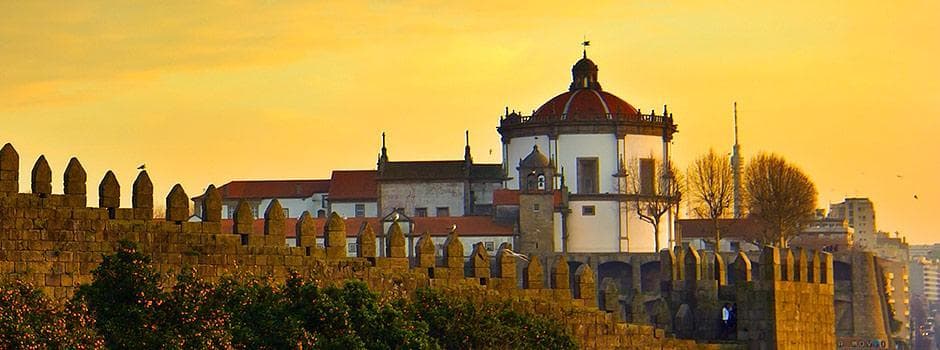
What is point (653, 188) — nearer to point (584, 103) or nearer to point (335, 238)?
point (584, 103)

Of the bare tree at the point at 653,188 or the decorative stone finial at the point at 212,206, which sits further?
the bare tree at the point at 653,188

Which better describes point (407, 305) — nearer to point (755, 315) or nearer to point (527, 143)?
point (755, 315)

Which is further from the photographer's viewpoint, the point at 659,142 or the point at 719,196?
the point at 659,142

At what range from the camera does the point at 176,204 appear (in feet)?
142

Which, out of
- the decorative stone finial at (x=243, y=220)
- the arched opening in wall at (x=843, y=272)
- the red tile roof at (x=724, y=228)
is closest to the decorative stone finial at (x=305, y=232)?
the decorative stone finial at (x=243, y=220)

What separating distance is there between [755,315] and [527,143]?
97969 millimetres

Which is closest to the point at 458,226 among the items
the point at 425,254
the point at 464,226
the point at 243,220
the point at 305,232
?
the point at 464,226

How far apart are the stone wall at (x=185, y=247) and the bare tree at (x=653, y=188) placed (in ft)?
340

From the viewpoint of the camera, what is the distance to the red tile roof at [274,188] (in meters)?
162

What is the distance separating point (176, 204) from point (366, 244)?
527 centimetres

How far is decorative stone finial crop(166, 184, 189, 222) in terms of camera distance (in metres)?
43.2

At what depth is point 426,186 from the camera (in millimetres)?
159125

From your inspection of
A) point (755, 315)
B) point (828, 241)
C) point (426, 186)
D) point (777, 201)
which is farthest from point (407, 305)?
point (828, 241)

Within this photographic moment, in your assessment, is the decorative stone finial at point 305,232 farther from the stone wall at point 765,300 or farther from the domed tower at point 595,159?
the domed tower at point 595,159
